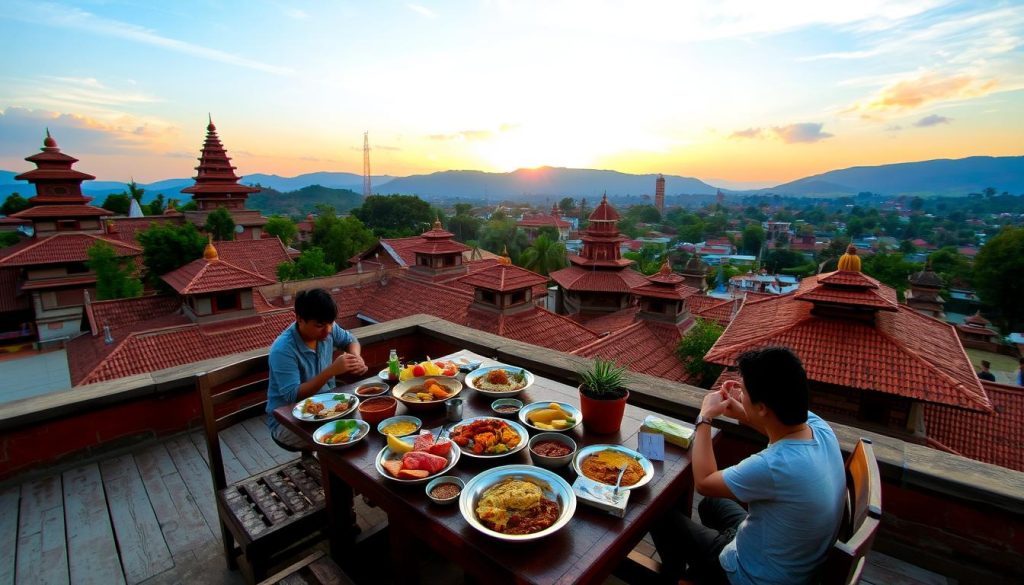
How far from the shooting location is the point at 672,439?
2.08 m

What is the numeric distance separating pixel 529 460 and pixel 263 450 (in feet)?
8.10

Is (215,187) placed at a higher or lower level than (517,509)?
higher

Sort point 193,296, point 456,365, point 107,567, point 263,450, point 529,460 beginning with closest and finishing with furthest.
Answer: point 529,460 < point 107,567 < point 456,365 < point 263,450 < point 193,296

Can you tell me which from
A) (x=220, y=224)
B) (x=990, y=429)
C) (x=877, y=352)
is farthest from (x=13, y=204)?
(x=990, y=429)

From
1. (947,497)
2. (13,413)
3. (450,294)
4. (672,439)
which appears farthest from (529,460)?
(450,294)

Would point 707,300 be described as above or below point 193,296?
below

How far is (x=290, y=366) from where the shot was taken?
2.61 meters

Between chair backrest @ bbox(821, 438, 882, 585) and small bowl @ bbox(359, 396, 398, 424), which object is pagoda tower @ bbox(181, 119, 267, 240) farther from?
chair backrest @ bbox(821, 438, 882, 585)

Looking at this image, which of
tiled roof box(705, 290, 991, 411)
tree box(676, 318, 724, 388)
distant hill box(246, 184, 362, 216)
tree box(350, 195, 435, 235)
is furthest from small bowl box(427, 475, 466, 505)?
distant hill box(246, 184, 362, 216)

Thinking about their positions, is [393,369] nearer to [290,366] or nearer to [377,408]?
[377,408]

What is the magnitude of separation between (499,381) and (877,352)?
28.8 feet

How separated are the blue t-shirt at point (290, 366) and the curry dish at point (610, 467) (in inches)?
70.9

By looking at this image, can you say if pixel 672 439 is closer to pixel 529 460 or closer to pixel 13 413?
pixel 529 460

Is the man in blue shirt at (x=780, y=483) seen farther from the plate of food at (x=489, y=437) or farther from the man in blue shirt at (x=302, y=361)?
the man in blue shirt at (x=302, y=361)
